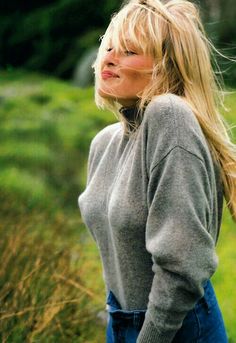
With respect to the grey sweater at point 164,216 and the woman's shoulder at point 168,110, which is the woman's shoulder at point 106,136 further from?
the woman's shoulder at point 168,110

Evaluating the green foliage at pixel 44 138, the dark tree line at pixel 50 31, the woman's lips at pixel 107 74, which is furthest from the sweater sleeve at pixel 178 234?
the dark tree line at pixel 50 31

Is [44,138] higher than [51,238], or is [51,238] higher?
[51,238]

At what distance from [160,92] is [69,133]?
5791 millimetres

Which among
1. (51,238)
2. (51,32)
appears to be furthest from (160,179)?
(51,32)

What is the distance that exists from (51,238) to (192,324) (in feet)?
7.26

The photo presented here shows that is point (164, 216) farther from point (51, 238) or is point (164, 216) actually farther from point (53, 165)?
point (53, 165)

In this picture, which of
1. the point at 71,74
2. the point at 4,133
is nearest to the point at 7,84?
the point at 71,74

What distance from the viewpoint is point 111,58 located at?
70.4 inches

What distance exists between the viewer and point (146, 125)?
168 cm

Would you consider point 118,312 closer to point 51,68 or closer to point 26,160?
point 26,160

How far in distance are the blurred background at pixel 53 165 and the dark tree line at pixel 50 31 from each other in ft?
0.05

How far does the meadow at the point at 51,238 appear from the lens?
A: 301 cm

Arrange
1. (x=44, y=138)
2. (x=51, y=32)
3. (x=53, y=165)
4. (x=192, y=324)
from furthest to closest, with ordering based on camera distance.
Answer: (x=51, y=32) → (x=44, y=138) → (x=53, y=165) → (x=192, y=324)

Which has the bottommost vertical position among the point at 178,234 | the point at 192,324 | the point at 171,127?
the point at 192,324
